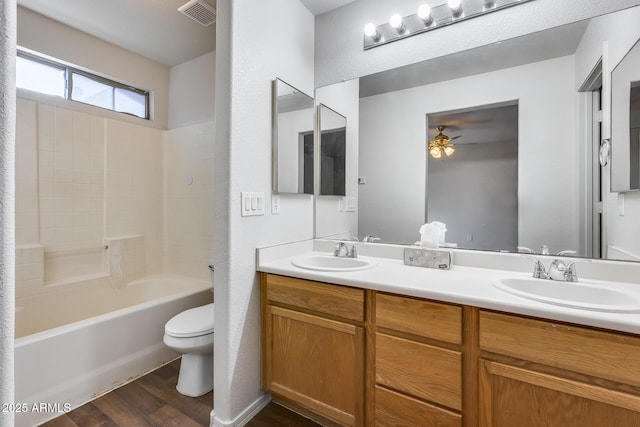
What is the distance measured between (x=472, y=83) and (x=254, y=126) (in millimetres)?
1237

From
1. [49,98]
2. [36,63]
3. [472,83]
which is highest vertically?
[36,63]

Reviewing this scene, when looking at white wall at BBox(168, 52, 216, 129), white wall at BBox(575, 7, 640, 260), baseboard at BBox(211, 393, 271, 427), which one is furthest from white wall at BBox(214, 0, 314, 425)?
white wall at BBox(575, 7, 640, 260)

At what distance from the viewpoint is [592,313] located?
0.91m

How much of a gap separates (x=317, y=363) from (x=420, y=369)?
53cm

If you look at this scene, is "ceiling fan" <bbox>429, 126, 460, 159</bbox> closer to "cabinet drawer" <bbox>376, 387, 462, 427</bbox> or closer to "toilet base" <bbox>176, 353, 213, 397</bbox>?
"cabinet drawer" <bbox>376, 387, 462, 427</bbox>

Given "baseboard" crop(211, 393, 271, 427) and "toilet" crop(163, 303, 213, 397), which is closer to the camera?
"baseboard" crop(211, 393, 271, 427)

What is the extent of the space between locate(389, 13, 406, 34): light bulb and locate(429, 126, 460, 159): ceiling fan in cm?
66

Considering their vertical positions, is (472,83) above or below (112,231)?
above

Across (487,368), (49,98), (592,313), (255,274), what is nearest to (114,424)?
(255,274)

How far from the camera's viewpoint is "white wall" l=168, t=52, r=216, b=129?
2.78 m

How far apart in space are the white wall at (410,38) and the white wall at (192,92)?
1213 millimetres

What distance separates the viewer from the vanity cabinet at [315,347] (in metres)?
1.37

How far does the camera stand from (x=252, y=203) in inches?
63.4

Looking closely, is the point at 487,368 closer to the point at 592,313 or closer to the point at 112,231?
the point at 592,313
